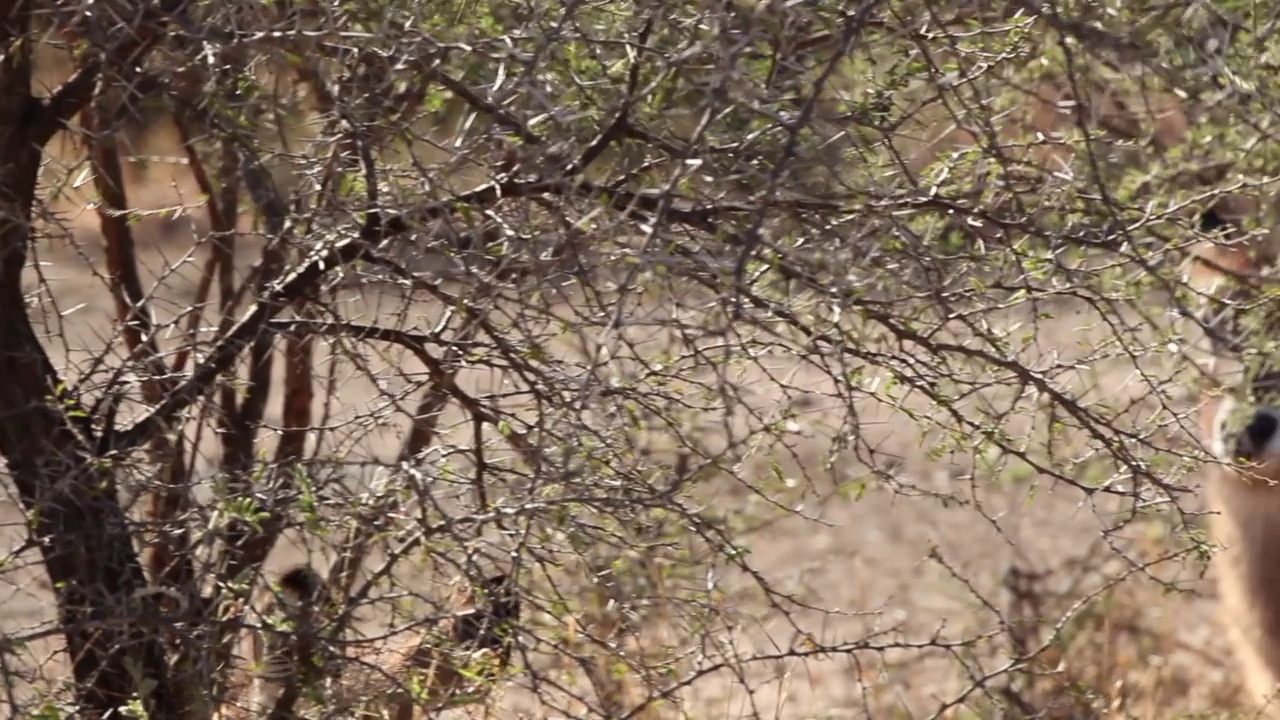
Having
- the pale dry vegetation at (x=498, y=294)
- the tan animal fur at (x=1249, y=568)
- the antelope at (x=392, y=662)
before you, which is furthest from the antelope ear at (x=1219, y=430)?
the antelope at (x=392, y=662)

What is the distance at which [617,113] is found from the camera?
2771mm

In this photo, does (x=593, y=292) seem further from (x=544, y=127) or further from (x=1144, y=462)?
(x=1144, y=462)

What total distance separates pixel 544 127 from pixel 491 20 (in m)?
0.22

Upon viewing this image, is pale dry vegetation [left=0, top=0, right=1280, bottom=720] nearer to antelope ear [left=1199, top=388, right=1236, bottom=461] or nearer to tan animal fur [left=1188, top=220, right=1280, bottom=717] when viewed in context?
antelope ear [left=1199, top=388, right=1236, bottom=461]

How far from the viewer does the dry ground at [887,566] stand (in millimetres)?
3637

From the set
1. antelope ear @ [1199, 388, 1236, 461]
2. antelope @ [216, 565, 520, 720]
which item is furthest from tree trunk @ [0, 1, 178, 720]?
antelope ear @ [1199, 388, 1236, 461]

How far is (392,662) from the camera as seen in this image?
315 cm

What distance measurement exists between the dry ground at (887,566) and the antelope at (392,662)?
34cm

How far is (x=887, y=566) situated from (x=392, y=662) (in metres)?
6.08

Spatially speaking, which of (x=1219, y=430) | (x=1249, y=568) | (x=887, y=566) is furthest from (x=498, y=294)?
(x=887, y=566)

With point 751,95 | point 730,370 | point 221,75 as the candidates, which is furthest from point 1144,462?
point 221,75

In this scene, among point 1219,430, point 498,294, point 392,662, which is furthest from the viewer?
point 1219,430

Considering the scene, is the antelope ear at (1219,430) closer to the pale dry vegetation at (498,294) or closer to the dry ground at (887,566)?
the dry ground at (887,566)

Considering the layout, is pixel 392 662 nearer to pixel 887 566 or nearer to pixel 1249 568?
pixel 1249 568
